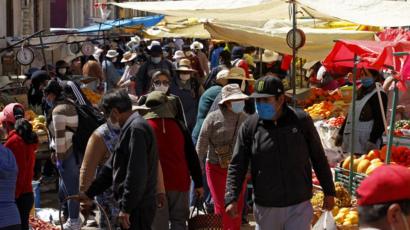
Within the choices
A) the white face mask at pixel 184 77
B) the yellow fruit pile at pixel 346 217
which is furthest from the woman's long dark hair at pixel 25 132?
the white face mask at pixel 184 77

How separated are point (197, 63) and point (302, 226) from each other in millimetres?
12468

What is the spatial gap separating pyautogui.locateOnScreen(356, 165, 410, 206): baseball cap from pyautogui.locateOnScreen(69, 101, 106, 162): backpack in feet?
20.5

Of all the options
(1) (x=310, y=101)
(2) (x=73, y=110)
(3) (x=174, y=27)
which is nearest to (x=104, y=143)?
(2) (x=73, y=110)

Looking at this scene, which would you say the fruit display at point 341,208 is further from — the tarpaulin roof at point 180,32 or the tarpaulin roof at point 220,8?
the tarpaulin roof at point 180,32

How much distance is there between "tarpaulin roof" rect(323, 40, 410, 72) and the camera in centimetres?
771

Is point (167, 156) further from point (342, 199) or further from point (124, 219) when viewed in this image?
point (342, 199)

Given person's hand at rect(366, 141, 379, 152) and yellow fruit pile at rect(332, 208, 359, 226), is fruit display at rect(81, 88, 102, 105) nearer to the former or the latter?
person's hand at rect(366, 141, 379, 152)

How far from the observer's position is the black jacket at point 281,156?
639cm

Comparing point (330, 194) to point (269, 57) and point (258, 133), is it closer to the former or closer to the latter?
point (258, 133)

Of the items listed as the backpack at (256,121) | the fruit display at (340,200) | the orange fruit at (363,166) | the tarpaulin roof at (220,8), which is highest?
the tarpaulin roof at (220,8)

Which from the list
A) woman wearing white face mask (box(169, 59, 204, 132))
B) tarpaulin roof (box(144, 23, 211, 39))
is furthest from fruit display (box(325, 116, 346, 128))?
tarpaulin roof (box(144, 23, 211, 39))

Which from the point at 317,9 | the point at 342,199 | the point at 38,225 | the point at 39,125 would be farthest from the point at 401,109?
the point at 38,225

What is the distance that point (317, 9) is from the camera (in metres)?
9.88

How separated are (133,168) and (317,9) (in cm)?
422
